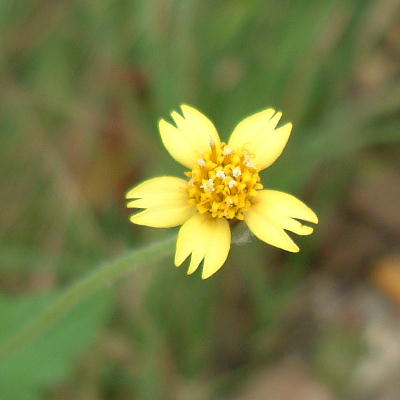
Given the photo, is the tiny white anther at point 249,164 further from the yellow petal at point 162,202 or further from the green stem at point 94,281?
the green stem at point 94,281

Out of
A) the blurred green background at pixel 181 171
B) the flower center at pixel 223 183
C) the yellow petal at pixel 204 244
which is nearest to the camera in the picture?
the yellow petal at pixel 204 244

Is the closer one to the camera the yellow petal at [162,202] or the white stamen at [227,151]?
the yellow petal at [162,202]

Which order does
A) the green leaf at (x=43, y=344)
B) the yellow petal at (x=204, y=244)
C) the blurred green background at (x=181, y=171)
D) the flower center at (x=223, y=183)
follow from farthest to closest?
1. the blurred green background at (x=181, y=171)
2. the green leaf at (x=43, y=344)
3. the flower center at (x=223, y=183)
4. the yellow petal at (x=204, y=244)

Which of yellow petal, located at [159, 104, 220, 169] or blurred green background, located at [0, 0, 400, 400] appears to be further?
blurred green background, located at [0, 0, 400, 400]

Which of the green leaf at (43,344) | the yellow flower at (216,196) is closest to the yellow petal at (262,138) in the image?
the yellow flower at (216,196)

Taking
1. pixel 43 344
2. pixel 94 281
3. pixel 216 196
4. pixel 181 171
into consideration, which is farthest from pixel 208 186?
pixel 181 171

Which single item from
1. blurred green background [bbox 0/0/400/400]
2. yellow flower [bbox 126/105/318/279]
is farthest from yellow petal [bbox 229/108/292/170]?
blurred green background [bbox 0/0/400/400]

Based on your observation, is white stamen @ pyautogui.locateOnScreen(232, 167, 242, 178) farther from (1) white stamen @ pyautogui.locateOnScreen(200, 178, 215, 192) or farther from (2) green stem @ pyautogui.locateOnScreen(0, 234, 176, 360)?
(2) green stem @ pyautogui.locateOnScreen(0, 234, 176, 360)

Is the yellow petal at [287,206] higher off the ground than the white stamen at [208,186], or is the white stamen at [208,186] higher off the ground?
the white stamen at [208,186]
